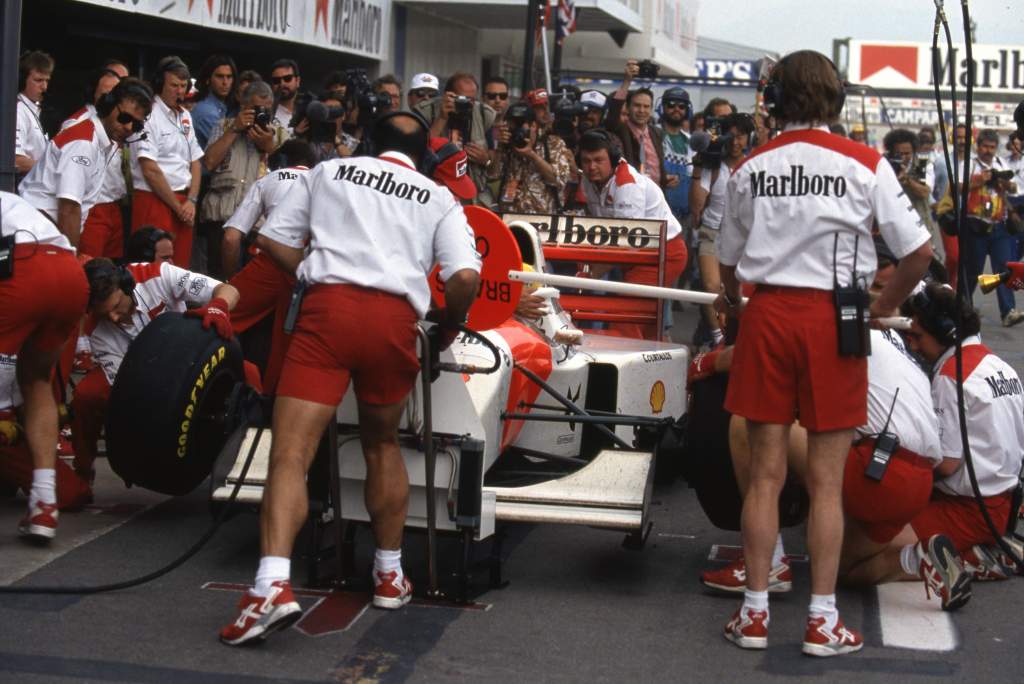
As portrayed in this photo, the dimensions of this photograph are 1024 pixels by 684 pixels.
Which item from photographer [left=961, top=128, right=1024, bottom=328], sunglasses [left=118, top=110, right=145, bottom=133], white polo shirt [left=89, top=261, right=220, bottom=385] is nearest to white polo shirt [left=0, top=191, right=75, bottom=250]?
white polo shirt [left=89, top=261, right=220, bottom=385]

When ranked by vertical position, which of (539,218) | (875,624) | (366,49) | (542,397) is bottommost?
(875,624)

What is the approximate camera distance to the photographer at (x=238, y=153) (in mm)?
10688

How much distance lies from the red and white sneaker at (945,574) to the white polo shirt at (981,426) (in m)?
0.41

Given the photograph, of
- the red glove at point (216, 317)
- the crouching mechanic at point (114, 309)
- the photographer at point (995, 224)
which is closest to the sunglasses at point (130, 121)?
the crouching mechanic at point (114, 309)

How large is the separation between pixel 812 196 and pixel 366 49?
1382 centimetres

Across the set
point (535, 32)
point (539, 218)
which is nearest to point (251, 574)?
point (539, 218)

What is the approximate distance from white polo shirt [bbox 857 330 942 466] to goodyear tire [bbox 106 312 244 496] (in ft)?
7.97

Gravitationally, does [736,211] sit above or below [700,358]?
above

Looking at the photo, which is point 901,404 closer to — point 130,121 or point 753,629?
point 753,629

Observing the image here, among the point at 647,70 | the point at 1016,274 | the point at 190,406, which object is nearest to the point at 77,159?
the point at 190,406

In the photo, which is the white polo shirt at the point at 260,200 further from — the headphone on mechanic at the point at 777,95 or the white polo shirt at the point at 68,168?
the headphone on mechanic at the point at 777,95

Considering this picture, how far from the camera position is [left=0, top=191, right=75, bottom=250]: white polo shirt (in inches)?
246

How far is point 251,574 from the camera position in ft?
20.3

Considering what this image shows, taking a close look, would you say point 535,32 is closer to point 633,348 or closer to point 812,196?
point 633,348
